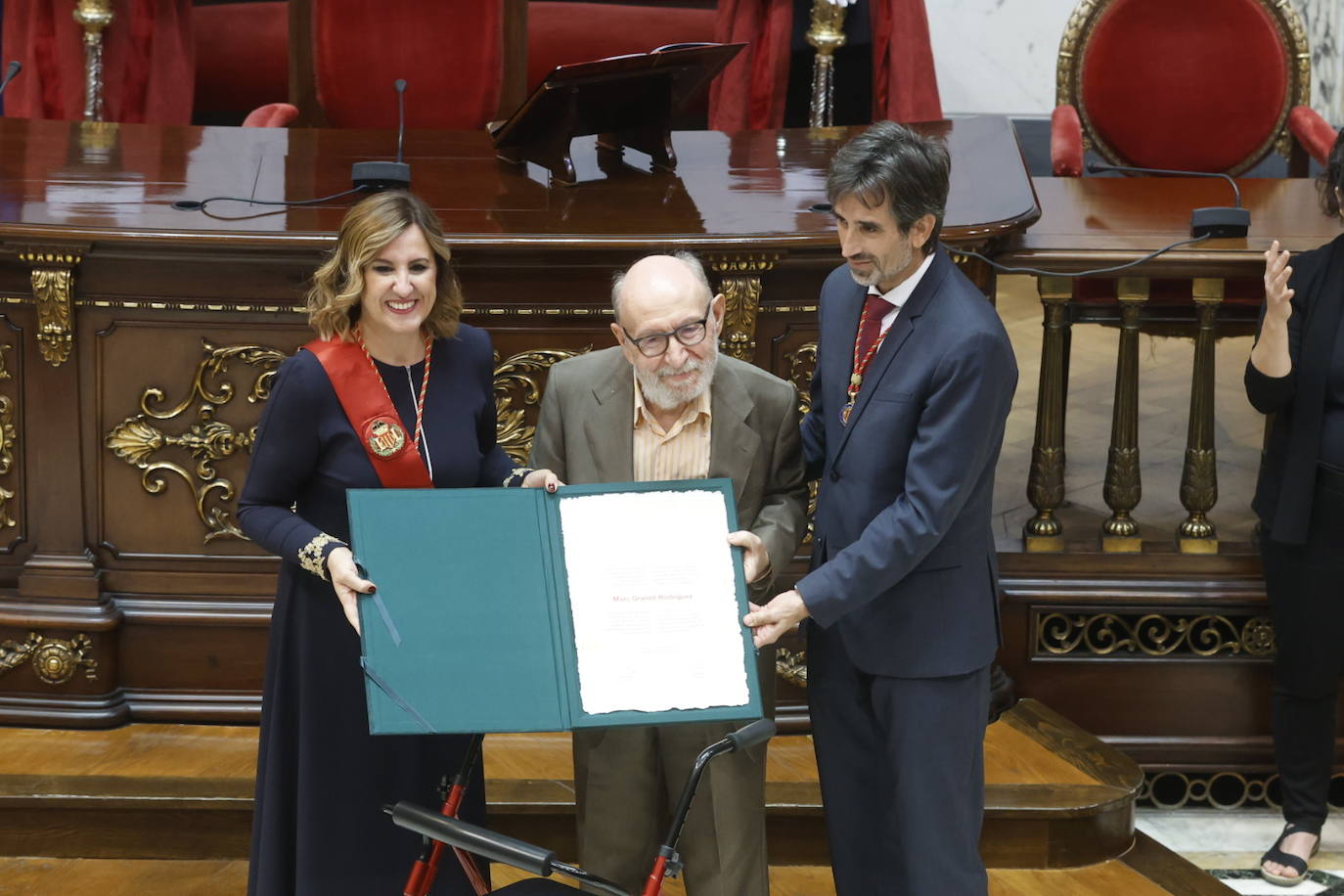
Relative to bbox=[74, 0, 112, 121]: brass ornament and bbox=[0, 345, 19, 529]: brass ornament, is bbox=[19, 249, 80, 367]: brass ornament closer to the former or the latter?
bbox=[0, 345, 19, 529]: brass ornament

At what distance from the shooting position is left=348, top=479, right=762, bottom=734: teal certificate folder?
2.29 metres

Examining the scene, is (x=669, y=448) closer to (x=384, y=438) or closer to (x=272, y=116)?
(x=384, y=438)

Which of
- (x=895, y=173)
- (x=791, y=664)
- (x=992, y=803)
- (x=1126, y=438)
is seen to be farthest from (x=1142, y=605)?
(x=895, y=173)

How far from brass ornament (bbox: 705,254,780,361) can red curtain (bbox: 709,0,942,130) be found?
7.55 feet

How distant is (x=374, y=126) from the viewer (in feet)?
16.6

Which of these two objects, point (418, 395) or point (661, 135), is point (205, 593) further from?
point (661, 135)

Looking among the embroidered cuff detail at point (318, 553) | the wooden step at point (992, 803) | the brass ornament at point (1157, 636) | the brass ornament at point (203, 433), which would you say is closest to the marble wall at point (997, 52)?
the brass ornament at point (1157, 636)

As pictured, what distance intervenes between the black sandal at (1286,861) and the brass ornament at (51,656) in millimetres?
2458

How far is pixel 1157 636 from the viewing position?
Answer: 3.84 meters

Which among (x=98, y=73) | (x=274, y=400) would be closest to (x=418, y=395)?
(x=274, y=400)

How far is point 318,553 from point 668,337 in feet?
1.94

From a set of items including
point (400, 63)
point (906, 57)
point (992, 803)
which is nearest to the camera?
point (992, 803)

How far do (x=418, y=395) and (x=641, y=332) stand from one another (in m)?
0.39

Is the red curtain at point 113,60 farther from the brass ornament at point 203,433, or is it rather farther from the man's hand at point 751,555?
the man's hand at point 751,555
